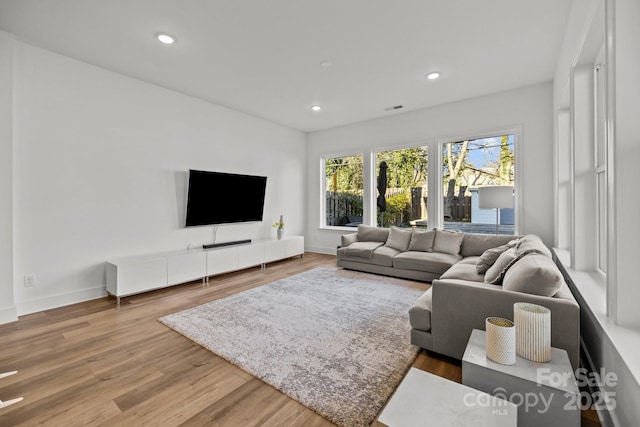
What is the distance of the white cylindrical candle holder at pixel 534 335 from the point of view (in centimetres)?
155

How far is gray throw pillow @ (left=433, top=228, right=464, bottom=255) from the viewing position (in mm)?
4508

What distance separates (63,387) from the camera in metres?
1.89

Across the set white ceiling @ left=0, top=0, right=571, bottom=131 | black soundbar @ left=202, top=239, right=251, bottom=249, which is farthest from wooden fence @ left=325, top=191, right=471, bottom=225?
black soundbar @ left=202, top=239, right=251, bottom=249

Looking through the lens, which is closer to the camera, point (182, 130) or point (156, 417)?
point (156, 417)

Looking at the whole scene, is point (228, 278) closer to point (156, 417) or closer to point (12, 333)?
point (12, 333)

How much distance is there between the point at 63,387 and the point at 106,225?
7.64 ft

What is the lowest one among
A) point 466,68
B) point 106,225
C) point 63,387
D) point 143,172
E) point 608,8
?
point 63,387

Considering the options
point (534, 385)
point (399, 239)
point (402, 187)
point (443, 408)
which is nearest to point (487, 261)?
point (534, 385)

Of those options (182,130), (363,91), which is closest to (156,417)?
(182,130)

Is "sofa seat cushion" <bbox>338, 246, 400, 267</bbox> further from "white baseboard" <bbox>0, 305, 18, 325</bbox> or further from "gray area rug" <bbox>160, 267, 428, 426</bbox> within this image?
"white baseboard" <bbox>0, 305, 18, 325</bbox>

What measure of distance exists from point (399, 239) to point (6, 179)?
507 centimetres

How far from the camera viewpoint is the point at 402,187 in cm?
571

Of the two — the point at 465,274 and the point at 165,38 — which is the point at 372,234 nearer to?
the point at 465,274

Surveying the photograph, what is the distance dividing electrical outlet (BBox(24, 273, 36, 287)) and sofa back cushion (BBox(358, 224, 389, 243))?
4599 millimetres
